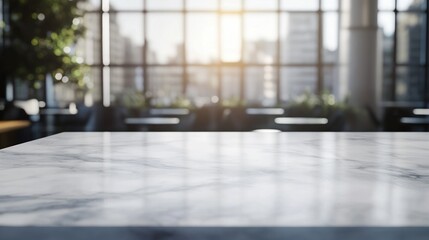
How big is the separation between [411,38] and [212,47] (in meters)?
4.87

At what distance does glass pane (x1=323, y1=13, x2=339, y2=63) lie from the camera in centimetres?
1316

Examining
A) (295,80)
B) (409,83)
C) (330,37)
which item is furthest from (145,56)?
(409,83)

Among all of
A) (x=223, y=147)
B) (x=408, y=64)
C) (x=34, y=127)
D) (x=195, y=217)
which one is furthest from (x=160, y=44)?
(x=195, y=217)

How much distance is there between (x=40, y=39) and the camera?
34.2ft

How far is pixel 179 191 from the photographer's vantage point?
0.91 metres

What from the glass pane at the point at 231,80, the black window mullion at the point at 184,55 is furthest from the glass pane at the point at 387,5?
the black window mullion at the point at 184,55

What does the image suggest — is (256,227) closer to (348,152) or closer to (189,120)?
(348,152)

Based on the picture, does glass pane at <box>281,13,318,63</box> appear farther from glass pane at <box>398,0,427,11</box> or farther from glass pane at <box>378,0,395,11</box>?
glass pane at <box>398,0,427,11</box>

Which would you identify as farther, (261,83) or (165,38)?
(261,83)

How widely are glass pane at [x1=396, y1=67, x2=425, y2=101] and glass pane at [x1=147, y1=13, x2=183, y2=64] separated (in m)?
5.36

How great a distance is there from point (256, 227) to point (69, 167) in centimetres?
67

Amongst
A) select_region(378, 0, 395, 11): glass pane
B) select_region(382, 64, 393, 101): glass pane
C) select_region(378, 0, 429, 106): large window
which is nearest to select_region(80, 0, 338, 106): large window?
select_region(378, 0, 395, 11): glass pane

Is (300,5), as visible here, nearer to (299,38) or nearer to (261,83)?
(299,38)

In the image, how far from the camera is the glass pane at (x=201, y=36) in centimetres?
1309
